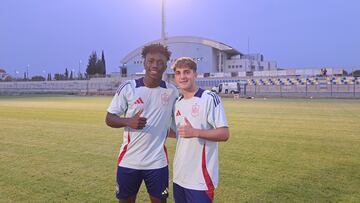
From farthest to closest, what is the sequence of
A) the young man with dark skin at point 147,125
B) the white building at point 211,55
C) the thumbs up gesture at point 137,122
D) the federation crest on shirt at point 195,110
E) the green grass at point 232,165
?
the white building at point 211,55 < the green grass at point 232,165 < the young man with dark skin at point 147,125 < the thumbs up gesture at point 137,122 < the federation crest on shirt at point 195,110

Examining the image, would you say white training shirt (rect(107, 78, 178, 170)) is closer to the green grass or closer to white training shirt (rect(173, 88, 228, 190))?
white training shirt (rect(173, 88, 228, 190))

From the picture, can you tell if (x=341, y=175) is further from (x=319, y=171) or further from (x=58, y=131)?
(x=58, y=131)

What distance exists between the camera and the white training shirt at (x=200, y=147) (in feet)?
10.8

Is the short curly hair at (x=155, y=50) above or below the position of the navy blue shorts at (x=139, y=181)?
above

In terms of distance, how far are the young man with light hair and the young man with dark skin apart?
1.19 feet

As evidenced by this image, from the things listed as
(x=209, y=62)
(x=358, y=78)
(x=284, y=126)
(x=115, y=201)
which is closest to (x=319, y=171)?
(x=115, y=201)

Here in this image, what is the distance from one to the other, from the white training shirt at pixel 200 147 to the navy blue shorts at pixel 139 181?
1.32ft

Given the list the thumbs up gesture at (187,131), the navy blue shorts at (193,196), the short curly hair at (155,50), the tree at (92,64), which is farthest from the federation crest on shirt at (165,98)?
the tree at (92,64)

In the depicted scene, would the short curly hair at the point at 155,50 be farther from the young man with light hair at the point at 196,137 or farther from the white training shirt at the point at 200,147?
the white training shirt at the point at 200,147

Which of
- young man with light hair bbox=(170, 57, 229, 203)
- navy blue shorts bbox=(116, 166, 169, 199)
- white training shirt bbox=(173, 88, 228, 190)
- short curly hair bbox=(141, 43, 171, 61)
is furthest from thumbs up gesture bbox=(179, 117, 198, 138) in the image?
short curly hair bbox=(141, 43, 171, 61)

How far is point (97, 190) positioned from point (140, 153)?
2569mm

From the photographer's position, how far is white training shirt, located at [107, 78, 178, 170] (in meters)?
3.70

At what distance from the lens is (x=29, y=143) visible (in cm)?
1025

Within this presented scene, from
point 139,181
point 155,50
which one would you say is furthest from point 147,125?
point 155,50
